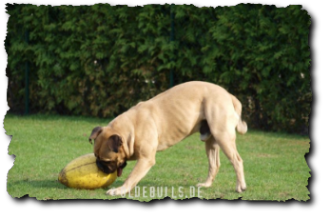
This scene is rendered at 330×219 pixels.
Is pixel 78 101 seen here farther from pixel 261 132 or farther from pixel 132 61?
pixel 261 132

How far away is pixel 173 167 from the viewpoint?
27.8 ft

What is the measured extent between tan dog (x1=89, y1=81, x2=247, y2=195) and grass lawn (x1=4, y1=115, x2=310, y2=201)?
0.38 m

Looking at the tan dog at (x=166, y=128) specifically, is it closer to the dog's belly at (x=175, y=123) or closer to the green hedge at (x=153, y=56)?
the dog's belly at (x=175, y=123)

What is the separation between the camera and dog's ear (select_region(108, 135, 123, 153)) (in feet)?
20.4

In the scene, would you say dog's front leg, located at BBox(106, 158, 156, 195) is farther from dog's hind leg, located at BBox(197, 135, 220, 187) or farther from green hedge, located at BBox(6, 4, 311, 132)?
green hedge, located at BBox(6, 4, 311, 132)

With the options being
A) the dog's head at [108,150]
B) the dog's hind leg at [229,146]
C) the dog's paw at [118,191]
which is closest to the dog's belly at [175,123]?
the dog's hind leg at [229,146]

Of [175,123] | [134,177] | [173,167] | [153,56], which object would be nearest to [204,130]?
[175,123]

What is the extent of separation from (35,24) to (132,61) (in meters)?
2.92

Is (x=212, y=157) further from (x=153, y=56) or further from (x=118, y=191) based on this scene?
(x=153, y=56)

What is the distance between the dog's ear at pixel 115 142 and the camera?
621 cm

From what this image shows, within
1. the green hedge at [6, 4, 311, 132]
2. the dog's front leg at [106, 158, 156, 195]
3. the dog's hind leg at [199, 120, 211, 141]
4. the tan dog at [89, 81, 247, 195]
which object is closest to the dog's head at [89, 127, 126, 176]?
the tan dog at [89, 81, 247, 195]

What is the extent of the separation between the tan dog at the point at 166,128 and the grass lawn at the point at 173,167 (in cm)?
38

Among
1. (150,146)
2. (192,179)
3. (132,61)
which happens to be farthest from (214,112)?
(132,61)

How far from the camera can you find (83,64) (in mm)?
13688
